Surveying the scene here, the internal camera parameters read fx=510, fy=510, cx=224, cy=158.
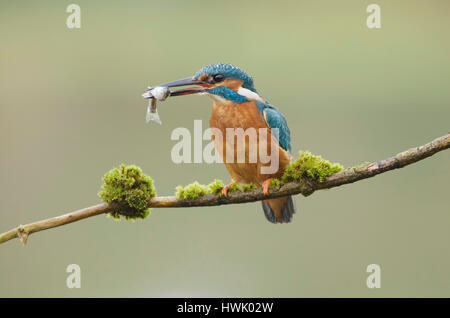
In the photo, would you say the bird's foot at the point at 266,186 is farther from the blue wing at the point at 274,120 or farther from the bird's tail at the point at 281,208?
the bird's tail at the point at 281,208

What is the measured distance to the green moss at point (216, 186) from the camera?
1.95 meters

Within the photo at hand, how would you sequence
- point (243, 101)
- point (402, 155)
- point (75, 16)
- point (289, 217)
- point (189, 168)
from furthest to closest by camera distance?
point (189, 168)
point (75, 16)
point (289, 217)
point (243, 101)
point (402, 155)

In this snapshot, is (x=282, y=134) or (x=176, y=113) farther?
(x=176, y=113)

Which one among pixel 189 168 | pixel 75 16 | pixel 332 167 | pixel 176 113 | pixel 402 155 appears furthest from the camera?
pixel 176 113

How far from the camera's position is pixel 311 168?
1.83 metres

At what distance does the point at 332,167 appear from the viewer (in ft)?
6.06

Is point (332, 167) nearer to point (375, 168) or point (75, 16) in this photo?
point (375, 168)

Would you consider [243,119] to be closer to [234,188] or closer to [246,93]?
[246,93]

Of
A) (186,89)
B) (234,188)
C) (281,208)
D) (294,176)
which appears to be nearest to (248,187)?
(234,188)

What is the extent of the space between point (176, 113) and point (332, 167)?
3599mm

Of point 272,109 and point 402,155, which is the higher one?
point 272,109

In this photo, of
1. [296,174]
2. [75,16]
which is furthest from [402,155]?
[75,16]

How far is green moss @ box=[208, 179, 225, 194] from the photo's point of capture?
76.7 inches

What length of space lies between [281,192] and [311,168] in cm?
16
